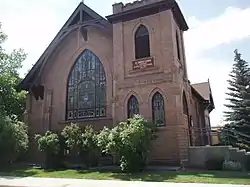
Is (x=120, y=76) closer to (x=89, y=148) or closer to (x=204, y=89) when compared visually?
(x=89, y=148)

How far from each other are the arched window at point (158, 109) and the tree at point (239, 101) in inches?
379

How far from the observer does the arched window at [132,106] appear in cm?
1584

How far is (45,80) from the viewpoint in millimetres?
20219

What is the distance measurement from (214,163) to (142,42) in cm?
845

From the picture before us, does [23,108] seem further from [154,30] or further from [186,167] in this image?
[186,167]

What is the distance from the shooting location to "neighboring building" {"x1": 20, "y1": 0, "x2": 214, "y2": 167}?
14953mm

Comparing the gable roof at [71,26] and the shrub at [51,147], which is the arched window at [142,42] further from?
the shrub at [51,147]

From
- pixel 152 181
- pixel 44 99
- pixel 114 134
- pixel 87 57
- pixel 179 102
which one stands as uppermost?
pixel 87 57

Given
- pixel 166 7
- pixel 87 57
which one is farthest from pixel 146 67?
pixel 87 57

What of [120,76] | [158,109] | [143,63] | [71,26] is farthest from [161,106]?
[71,26]

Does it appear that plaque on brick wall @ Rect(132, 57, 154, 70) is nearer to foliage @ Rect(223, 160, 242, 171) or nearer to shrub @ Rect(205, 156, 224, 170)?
shrub @ Rect(205, 156, 224, 170)

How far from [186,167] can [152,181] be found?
447 cm

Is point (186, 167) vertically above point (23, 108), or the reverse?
point (23, 108)

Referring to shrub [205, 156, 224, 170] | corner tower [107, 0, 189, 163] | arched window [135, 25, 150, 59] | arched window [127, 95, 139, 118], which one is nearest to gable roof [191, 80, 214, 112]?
corner tower [107, 0, 189, 163]
